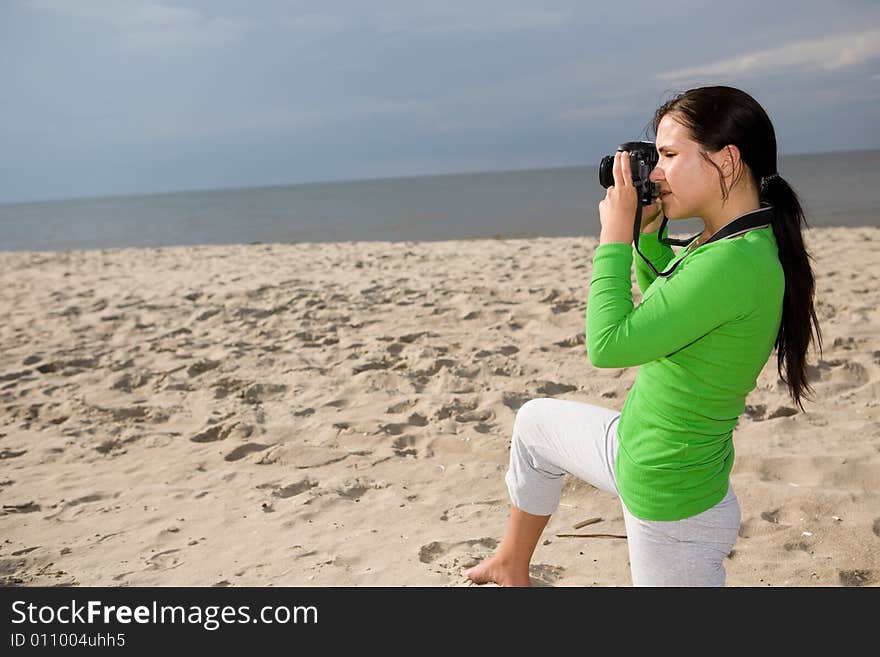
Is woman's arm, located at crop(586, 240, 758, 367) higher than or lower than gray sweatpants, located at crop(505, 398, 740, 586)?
higher

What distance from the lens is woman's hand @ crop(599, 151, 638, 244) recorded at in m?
1.69

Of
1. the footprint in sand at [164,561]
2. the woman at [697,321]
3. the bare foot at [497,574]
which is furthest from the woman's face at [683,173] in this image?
the footprint in sand at [164,561]

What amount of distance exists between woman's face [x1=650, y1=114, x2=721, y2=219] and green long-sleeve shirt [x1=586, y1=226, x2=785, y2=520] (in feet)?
0.38

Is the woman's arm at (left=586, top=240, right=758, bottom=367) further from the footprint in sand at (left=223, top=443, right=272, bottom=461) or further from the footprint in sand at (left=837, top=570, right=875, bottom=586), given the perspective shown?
the footprint in sand at (left=223, top=443, right=272, bottom=461)

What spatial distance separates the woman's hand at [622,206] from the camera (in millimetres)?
1688

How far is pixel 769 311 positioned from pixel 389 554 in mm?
1599

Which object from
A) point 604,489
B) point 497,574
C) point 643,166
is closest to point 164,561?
point 497,574

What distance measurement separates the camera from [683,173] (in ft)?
5.41

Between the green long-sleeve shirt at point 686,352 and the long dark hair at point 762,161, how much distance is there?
0.20 feet

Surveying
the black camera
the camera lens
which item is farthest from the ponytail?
the camera lens

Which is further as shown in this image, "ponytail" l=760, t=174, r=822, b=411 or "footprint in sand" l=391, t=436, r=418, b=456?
"footprint in sand" l=391, t=436, r=418, b=456

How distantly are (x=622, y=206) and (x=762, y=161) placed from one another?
1.01 feet

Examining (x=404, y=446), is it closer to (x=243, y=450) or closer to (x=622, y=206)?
(x=243, y=450)
